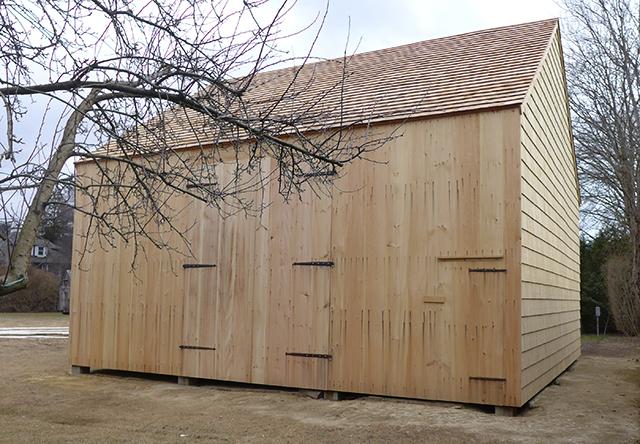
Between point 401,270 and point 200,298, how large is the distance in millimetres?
2937

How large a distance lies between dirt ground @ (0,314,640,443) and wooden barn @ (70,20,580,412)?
0.93ft

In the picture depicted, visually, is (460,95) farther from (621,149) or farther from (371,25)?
(621,149)

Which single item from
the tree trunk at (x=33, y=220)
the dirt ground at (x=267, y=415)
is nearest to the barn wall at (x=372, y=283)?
the dirt ground at (x=267, y=415)

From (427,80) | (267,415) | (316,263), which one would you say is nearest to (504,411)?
(267,415)

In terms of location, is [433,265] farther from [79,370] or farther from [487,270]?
[79,370]

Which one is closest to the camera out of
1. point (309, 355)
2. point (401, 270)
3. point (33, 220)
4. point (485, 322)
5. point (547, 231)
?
point (33, 220)

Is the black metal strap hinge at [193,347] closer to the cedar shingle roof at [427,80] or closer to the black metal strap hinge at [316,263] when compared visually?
the black metal strap hinge at [316,263]

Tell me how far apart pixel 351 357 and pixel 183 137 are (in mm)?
3906

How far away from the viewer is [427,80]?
8781 mm

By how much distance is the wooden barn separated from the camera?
23.5 feet

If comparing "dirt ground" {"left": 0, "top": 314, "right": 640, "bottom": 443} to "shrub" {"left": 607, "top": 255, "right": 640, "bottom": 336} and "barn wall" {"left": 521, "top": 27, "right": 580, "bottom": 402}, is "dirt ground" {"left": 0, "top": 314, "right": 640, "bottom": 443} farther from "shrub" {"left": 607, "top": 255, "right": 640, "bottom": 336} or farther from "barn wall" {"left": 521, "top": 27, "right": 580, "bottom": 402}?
"shrub" {"left": 607, "top": 255, "right": 640, "bottom": 336}

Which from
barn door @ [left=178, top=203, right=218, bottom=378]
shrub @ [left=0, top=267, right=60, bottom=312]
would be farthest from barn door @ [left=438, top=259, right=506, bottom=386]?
shrub @ [left=0, top=267, right=60, bottom=312]

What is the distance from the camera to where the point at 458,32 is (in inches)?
431

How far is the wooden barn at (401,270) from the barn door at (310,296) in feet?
0.06
